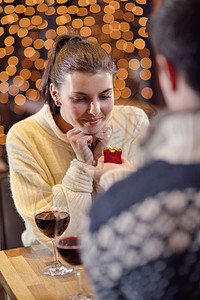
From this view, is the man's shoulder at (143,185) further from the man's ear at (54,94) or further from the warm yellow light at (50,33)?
the warm yellow light at (50,33)

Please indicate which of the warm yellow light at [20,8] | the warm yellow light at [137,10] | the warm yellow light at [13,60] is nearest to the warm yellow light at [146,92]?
the warm yellow light at [137,10]

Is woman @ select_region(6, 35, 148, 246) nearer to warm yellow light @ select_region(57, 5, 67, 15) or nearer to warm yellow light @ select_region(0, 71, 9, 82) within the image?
warm yellow light @ select_region(0, 71, 9, 82)

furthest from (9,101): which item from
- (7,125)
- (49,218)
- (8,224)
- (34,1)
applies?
(49,218)

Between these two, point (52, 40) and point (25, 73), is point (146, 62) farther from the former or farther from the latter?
point (25, 73)

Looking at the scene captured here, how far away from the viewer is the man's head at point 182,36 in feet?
1.70

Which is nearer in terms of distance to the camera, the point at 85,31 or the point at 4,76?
the point at 4,76

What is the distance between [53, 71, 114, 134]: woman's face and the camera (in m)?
1.53

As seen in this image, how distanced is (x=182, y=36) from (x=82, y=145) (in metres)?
1.12

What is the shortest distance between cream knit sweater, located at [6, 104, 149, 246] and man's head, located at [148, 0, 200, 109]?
1.01m

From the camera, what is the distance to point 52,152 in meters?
1.77

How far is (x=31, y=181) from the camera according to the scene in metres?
1.66

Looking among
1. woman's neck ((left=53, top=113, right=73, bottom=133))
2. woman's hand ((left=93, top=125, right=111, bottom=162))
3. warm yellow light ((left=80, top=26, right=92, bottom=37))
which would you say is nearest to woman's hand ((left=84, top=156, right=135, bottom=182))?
woman's hand ((left=93, top=125, right=111, bottom=162))

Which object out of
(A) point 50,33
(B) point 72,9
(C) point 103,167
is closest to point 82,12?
(B) point 72,9

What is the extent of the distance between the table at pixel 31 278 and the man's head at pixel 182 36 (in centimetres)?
59
